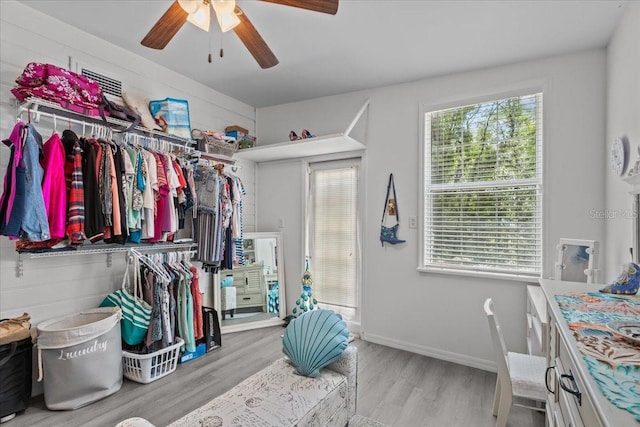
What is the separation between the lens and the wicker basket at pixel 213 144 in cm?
318

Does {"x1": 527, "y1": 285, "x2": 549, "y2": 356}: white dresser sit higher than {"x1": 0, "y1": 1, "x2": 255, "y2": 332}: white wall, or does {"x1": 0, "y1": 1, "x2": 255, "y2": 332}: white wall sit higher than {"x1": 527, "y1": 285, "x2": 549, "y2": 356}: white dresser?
{"x1": 0, "y1": 1, "x2": 255, "y2": 332}: white wall

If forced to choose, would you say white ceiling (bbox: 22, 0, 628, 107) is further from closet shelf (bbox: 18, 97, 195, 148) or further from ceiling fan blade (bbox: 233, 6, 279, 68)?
closet shelf (bbox: 18, 97, 195, 148)

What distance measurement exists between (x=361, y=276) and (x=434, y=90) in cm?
198

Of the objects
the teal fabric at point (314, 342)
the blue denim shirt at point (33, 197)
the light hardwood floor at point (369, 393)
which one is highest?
the blue denim shirt at point (33, 197)

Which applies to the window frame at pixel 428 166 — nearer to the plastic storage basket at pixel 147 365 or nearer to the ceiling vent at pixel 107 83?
the plastic storage basket at pixel 147 365

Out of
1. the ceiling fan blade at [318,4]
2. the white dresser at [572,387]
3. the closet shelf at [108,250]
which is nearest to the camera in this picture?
the white dresser at [572,387]

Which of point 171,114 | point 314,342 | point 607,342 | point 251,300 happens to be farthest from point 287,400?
point 171,114

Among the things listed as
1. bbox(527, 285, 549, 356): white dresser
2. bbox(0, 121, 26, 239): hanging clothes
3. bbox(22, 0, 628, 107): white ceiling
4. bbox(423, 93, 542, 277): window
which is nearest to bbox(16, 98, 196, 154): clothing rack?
bbox(0, 121, 26, 239): hanging clothes

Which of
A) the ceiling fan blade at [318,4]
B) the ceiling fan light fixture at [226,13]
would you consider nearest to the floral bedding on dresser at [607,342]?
the ceiling fan blade at [318,4]

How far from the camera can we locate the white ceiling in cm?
211

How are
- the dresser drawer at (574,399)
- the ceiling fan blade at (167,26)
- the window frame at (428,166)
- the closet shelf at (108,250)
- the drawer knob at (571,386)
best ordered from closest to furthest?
the dresser drawer at (574,399), the drawer knob at (571,386), the ceiling fan blade at (167,26), the closet shelf at (108,250), the window frame at (428,166)

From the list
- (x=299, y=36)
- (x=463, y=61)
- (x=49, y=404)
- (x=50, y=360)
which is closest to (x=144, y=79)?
(x=299, y=36)

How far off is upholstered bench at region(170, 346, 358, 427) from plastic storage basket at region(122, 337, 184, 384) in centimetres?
114

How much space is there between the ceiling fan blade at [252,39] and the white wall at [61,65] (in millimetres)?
1376
